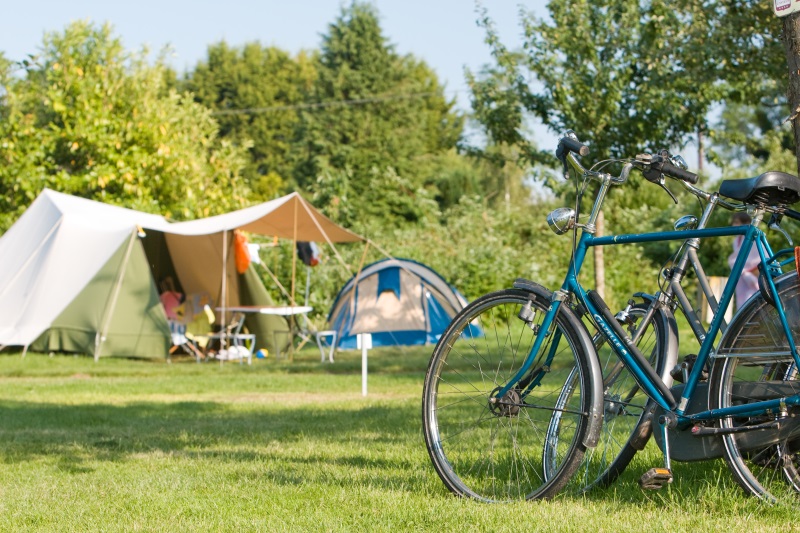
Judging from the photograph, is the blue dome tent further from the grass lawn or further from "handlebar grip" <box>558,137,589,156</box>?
"handlebar grip" <box>558,137,589,156</box>

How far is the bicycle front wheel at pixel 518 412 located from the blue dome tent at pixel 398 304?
12.0 m

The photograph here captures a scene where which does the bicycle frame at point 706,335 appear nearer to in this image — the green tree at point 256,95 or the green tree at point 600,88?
the green tree at point 600,88

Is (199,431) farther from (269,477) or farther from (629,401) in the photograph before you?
(629,401)

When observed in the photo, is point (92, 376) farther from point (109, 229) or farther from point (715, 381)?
point (715, 381)

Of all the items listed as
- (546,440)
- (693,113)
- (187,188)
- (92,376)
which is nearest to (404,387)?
(92,376)

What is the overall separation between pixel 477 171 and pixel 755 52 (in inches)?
1024

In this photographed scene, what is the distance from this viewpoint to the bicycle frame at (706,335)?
3.14 metres

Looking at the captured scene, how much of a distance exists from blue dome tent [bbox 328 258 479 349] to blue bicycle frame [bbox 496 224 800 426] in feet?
41.3

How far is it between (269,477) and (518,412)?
122 centimetres

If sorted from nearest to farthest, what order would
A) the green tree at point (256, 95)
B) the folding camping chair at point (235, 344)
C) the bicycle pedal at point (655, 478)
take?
the bicycle pedal at point (655, 478) → the folding camping chair at point (235, 344) → the green tree at point (256, 95)

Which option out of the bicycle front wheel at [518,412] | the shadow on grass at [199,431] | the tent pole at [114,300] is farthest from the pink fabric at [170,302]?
the bicycle front wheel at [518,412]

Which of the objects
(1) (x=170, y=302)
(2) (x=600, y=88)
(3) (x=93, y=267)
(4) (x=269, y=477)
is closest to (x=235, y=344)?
(1) (x=170, y=302)

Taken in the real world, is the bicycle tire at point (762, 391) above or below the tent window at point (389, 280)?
below

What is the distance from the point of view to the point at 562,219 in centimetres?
353
